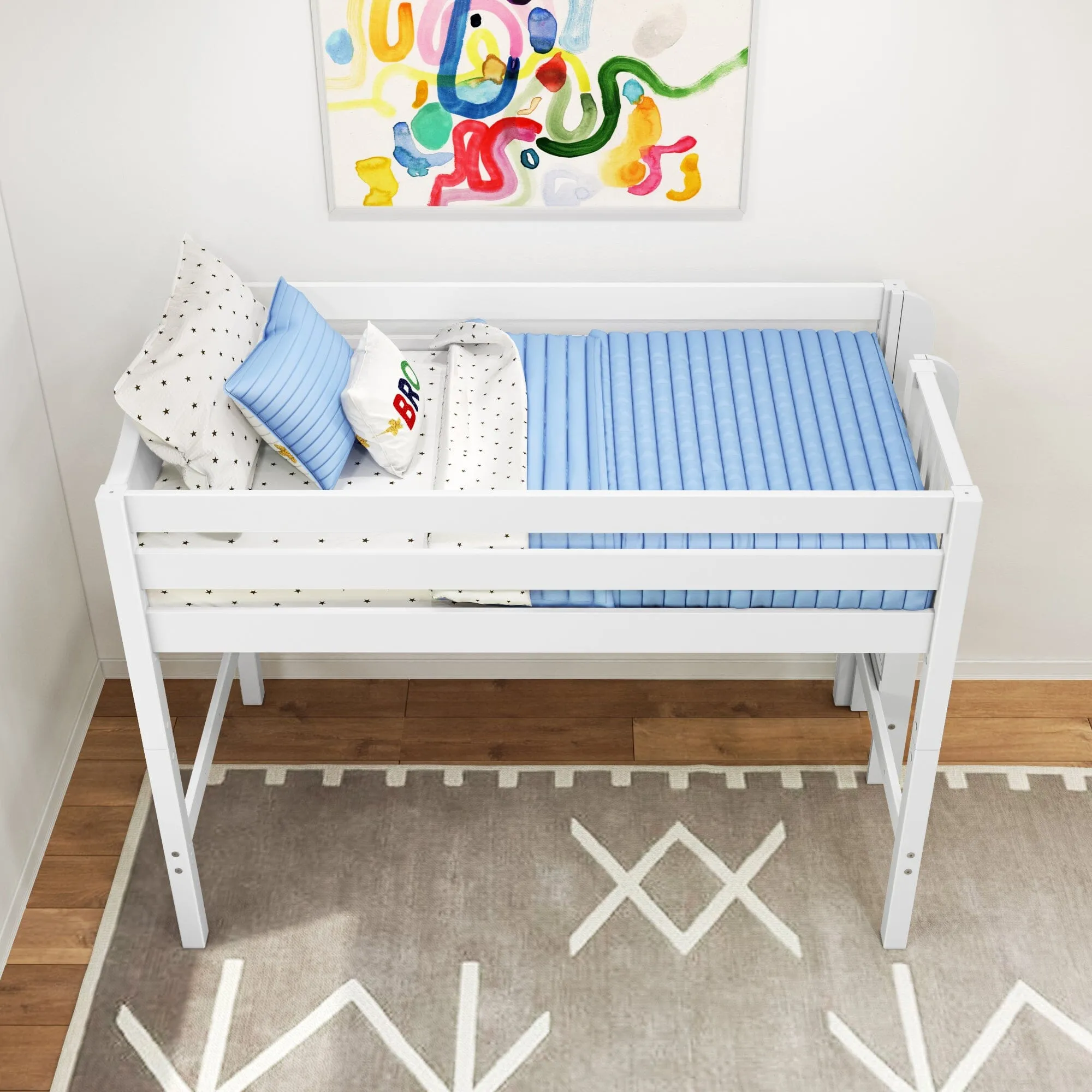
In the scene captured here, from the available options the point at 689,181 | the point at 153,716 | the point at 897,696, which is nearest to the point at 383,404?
the point at 153,716

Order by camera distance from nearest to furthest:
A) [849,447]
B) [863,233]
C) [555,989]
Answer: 1. [849,447]
2. [555,989]
3. [863,233]

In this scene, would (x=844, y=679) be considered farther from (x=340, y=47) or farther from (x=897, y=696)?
(x=340, y=47)

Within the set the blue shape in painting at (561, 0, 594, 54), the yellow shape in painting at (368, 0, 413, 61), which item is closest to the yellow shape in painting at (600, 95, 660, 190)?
the blue shape in painting at (561, 0, 594, 54)

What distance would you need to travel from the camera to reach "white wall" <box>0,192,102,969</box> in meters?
2.25

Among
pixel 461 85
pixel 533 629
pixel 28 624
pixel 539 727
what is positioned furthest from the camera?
pixel 539 727

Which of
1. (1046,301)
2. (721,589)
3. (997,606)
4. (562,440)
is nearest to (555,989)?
(721,589)

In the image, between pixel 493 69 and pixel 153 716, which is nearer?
pixel 153 716

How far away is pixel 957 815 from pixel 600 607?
3.29 feet

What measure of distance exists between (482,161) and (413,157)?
0.12 m

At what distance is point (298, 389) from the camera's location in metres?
1.90

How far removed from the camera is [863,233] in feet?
7.47

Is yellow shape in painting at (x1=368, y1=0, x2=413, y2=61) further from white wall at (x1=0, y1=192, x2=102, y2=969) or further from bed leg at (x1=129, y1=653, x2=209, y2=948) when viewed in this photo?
bed leg at (x1=129, y1=653, x2=209, y2=948)

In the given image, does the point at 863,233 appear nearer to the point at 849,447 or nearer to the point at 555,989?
the point at 849,447

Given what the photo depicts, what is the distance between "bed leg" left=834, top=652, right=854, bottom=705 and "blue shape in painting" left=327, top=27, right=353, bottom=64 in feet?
4.94
